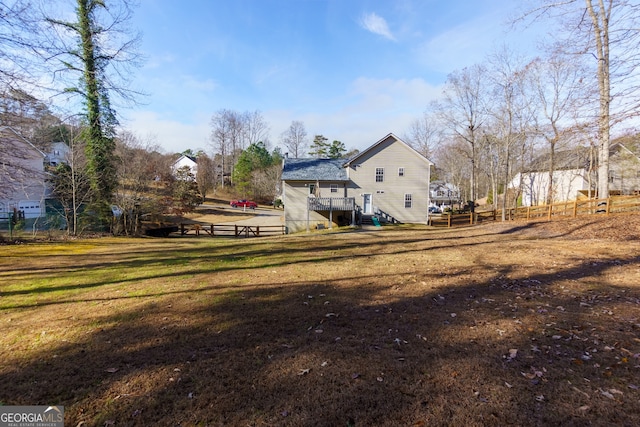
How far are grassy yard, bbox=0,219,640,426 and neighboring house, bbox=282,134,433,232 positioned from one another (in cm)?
1836

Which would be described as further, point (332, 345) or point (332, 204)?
point (332, 204)

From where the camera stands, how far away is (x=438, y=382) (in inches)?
129

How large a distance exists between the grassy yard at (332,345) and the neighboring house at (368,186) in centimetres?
A: 1836

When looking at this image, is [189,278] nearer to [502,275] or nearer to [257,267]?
[257,267]

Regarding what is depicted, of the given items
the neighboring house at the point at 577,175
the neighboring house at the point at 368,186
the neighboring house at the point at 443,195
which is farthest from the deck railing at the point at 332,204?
the neighboring house at the point at 443,195

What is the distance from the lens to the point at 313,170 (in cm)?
2720

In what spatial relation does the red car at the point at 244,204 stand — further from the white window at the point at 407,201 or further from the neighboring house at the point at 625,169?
the neighboring house at the point at 625,169

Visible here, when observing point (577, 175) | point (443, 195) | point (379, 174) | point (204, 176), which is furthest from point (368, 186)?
point (443, 195)

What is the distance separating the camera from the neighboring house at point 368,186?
2638 cm

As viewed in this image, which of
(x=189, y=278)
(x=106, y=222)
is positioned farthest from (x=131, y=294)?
(x=106, y=222)

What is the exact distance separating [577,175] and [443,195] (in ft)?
67.4

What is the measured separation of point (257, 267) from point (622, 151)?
39.6 metres

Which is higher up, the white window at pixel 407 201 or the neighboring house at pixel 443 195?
the neighboring house at pixel 443 195

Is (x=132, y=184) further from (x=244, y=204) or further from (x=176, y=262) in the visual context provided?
(x=244, y=204)
